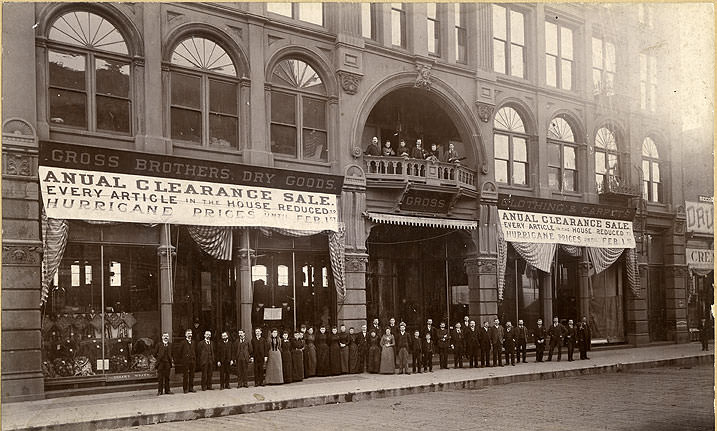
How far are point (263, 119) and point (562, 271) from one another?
14279mm

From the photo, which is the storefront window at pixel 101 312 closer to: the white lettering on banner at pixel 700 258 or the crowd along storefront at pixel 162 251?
the crowd along storefront at pixel 162 251

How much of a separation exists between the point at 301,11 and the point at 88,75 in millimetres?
6730

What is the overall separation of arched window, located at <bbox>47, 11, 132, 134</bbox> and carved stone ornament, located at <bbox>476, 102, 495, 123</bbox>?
40.3 feet

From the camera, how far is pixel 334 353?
19.9 m

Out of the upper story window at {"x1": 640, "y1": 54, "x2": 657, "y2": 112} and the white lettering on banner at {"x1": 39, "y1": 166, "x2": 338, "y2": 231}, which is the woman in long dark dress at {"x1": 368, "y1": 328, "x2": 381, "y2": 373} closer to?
the white lettering on banner at {"x1": 39, "y1": 166, "x2": 338, "y2": 231}

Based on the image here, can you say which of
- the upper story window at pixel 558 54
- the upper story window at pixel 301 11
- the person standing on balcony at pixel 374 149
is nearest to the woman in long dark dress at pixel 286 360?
the person standing on balcony at pixel 374 149

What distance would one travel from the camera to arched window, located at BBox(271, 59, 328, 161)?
20.5 m

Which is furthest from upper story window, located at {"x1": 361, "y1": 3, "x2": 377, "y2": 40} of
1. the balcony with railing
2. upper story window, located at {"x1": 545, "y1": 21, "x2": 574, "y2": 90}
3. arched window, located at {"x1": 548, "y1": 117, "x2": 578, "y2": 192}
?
arched window, located at {"x1": 548, "y1": 117, "x2": 578, "y2": 192}

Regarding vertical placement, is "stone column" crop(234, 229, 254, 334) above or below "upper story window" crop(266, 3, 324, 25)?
below

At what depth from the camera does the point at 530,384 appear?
18516 millimetres

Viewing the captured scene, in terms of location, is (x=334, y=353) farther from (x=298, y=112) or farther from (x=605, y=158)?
(x=605, y=158)

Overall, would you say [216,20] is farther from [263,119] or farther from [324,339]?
[324,339]

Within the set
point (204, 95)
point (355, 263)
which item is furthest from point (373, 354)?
point (204, 95)

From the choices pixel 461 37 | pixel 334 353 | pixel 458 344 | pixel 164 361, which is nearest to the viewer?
pixel 164 361
